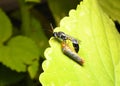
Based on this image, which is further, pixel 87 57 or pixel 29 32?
pixel 29 32

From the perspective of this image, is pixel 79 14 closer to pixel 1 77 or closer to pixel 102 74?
pixel 102 74

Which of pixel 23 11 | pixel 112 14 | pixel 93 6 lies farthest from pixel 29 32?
pixel 93 6

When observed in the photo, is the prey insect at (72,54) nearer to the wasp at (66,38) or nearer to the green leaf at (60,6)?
the wasp at (66,38)

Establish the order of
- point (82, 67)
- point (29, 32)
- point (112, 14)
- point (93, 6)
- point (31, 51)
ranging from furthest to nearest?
1. point (29, 32)
2. point (31, 51)
3. point (112, 14)
4. point (93, 6)
5. point (82, 67)

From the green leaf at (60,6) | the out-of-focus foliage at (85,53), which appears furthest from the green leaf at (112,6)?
the green leaf at (60,6)

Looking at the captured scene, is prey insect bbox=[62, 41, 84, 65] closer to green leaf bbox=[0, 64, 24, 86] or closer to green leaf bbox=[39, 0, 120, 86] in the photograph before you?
green leaf bbox=[39, 0, 120, 86]

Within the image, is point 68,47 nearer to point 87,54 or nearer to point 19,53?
point 87,54

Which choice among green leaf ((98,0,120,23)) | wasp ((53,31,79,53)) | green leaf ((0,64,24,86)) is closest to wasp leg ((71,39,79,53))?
wasp ((53,31,79,53))
